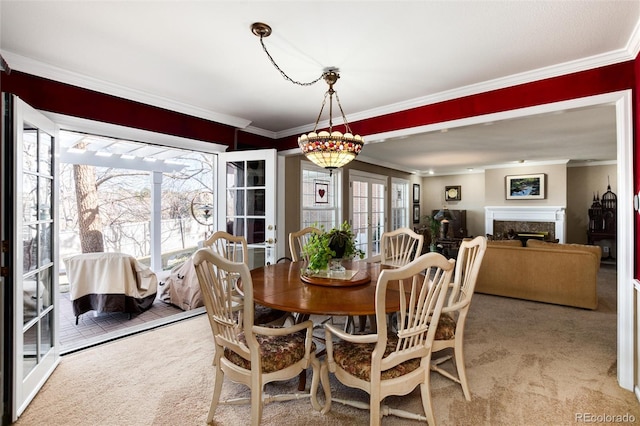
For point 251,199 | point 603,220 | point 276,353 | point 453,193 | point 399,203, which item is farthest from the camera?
point 453,193

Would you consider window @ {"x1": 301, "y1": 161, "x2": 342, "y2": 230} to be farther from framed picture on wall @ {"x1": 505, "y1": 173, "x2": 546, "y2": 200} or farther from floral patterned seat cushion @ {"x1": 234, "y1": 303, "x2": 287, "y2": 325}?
framed picture on wall @ {"x1": 505, "y1": 173, "x2": 546, "y2": 200}

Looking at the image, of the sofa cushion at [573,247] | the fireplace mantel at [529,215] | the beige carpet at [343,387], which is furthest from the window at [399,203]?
the beige carpet at [343,387]

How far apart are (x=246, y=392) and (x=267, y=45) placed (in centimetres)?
244

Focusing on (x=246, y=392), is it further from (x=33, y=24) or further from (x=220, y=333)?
(x=33, y=24)

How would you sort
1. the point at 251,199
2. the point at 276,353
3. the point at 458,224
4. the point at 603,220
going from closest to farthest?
the point at 276,353 < the point at 251,199 < the point at 603,220 < the point at 458,224

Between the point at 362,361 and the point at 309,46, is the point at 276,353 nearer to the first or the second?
the point at 362,361

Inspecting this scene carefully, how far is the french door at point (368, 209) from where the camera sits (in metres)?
6.50

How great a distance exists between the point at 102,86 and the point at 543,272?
5383 millimetres

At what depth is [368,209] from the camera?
6.95 meters

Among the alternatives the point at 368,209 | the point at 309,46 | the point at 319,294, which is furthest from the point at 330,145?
the point at 368,209

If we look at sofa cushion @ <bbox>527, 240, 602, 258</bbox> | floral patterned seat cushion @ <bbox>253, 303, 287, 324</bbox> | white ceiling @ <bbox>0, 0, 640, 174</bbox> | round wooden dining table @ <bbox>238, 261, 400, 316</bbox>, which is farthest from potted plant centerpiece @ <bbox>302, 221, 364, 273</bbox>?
sofa cushion @ <bbox>527, 240, 602, 258</bbox>

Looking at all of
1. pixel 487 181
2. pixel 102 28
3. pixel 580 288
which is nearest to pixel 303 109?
pixel 102 28

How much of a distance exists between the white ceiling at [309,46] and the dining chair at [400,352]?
1.51 m

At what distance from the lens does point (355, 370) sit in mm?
1703
